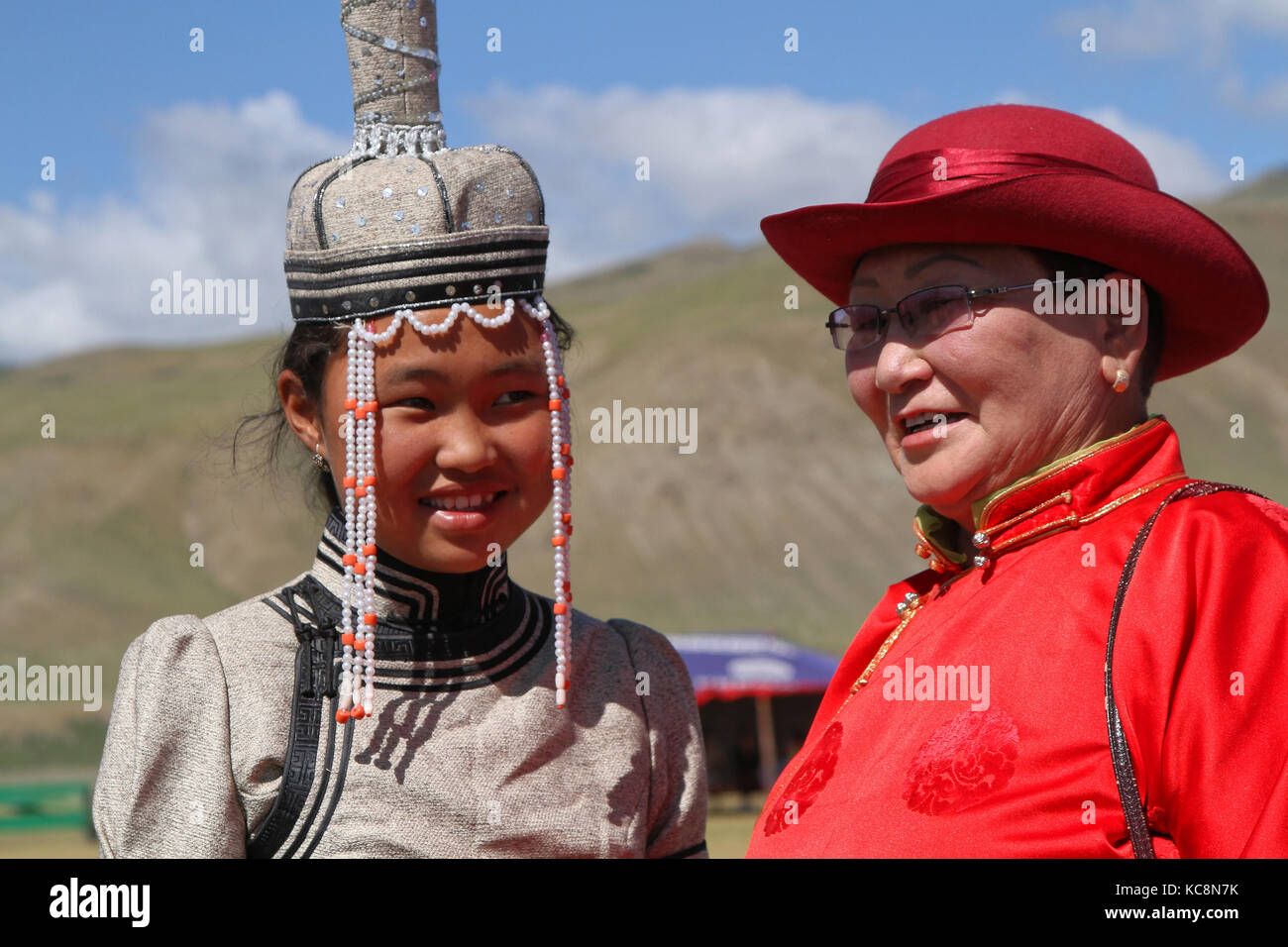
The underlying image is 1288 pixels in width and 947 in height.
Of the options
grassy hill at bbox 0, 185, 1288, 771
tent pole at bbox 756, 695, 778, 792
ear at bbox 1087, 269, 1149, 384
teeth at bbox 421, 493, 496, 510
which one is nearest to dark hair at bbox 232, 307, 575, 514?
teeth at bbox 421, 493, 496, 510

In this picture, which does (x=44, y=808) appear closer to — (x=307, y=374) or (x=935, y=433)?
(x=307, y=374)

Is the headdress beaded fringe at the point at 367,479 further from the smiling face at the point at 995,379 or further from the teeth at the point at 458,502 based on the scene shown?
the smiling face at the point at 995,379

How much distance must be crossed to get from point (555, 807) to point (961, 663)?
0.86 metres

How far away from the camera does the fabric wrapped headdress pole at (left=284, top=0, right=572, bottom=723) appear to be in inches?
109

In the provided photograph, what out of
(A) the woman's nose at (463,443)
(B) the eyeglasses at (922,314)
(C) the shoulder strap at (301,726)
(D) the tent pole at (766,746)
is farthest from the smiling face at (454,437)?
(D) the tent pole at (766,746)

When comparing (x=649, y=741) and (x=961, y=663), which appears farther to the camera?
(x=649, y=741)

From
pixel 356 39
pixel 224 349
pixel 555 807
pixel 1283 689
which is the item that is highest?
pixel 224 349

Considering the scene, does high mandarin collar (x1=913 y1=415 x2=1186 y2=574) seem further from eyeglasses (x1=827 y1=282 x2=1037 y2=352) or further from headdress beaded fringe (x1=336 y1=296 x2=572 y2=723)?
headdress beaded fringe (x1=336 y1=296 x2=572 y2=723)

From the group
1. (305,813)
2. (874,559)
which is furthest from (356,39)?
(874,559)

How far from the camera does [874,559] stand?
52.3 meters

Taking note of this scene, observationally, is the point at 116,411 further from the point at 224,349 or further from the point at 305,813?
the point at 305,813

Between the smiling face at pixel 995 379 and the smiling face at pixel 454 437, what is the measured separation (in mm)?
718

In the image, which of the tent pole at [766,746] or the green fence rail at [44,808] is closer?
the green fence rail at [44,808]

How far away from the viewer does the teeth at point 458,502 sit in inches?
112
